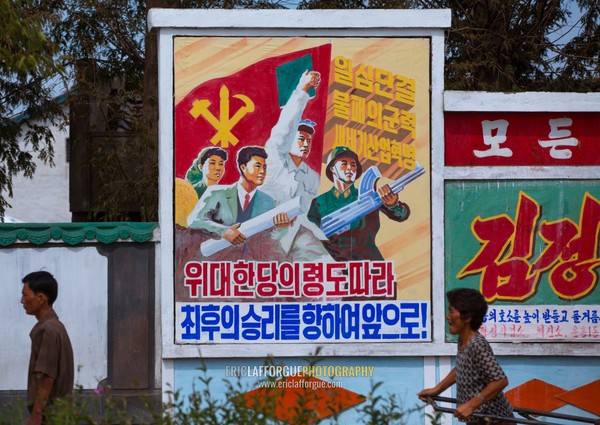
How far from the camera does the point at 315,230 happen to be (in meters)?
9.38

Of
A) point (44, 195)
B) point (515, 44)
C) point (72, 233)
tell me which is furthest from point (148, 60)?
point (44, 195)

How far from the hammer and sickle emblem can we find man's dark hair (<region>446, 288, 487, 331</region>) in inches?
123

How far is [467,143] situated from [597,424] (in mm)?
3185

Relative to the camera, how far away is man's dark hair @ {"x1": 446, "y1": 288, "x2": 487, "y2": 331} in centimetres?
686

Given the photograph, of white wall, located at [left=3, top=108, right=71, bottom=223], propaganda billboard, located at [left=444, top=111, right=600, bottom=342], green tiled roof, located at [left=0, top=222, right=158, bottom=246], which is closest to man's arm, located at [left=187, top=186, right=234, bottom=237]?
green tiled roof, located at [left=0, top=222, right=158, bottom=246]

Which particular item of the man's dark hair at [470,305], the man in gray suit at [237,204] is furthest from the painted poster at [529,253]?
the man's dark hair at [470,305]

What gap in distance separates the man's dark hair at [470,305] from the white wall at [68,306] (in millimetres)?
3794

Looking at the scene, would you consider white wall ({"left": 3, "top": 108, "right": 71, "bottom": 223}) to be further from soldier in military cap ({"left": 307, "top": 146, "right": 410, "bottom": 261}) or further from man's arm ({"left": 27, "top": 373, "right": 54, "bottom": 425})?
man's arm ({"left": 27, "top": 373, "right": 54, "bottom": 425})

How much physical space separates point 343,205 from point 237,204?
0.90 m

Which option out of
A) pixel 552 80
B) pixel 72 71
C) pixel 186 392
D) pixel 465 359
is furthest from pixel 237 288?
pixel 552 80

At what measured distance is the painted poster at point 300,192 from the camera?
9352 mm

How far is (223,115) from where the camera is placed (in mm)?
9406

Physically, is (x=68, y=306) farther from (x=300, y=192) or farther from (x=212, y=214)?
(x=300, y=192)

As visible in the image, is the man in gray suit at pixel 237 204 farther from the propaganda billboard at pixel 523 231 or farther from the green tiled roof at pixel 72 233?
the propaganda billboard at pixel 523 231
